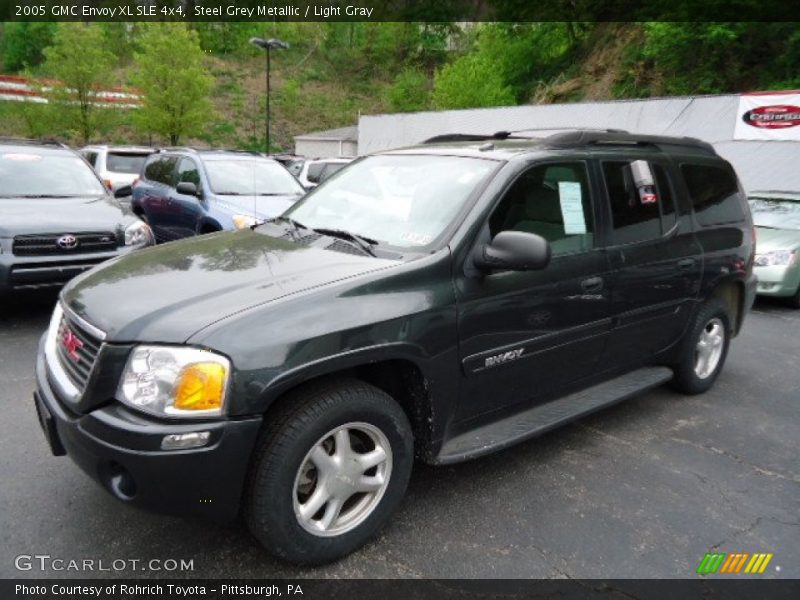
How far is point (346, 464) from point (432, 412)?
474 millimetres

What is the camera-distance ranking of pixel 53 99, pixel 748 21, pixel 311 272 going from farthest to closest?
pixel 53 99
pixel 748 21
pixel 311 272

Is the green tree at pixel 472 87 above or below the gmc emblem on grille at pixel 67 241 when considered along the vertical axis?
above

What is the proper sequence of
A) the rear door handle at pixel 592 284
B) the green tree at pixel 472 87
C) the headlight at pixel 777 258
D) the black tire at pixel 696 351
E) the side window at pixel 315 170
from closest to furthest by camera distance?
the rear door handle at pixel 592 284 → the black tire at pixel 696 351 → the headlight at pixel 777 258 → the side window at pixel 315 170 → the green tree at pixel 472 87

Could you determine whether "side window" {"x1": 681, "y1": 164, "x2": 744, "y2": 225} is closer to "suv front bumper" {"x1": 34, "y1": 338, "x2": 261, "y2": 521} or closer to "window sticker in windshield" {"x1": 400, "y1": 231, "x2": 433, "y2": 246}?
"window sticker in windshield" {"x1": 400, "y1": 231, "x2": 433, "y2": 246}

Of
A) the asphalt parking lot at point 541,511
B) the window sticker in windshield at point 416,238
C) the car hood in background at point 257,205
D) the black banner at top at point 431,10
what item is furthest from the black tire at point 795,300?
the black banner at top at point 431,10

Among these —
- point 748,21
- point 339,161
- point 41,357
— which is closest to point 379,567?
point 41,357

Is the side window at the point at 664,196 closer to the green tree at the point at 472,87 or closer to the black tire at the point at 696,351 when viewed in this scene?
the black tire at the point at 696,351

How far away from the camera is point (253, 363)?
85.9 inches

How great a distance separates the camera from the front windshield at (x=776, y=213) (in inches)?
330

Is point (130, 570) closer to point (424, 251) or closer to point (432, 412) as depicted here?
point (432, 412)

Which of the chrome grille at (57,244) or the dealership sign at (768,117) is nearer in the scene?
the chrome grille at (57,244)

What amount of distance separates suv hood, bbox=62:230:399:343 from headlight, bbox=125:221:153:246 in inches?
115

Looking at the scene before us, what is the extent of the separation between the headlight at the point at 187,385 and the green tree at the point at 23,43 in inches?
3353

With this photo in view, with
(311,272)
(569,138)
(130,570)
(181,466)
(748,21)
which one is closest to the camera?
(181,466)
